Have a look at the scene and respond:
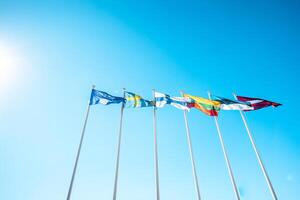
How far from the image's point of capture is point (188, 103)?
1848 centimetres

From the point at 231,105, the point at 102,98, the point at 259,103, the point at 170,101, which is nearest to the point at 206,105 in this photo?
the point at 231,105

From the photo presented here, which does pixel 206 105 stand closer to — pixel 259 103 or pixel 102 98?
pixel 259 103

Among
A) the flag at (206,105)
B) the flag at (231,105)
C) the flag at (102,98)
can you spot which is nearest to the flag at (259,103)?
the flag at (231,105)

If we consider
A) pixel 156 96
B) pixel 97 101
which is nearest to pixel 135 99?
pixel 156 96

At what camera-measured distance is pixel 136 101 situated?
59.3ft

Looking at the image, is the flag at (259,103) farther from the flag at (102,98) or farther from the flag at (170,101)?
the flag at (102,98)

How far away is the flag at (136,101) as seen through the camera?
58.7 feet

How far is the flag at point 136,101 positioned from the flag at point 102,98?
26.4 inches

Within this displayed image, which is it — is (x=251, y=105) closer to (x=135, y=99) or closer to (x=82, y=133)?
(x=135, y=99)

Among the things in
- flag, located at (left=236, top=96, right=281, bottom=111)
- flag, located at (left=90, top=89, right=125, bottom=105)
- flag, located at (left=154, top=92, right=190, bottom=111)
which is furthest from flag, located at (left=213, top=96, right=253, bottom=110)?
flag, located at (left=90, top=89, right=125, bottom=105)

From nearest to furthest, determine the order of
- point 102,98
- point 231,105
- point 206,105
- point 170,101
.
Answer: point 102,98 < point 231,105 < point 206,105 < point 170,101

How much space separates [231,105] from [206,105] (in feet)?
7.32

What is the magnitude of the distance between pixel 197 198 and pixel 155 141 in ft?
17.2

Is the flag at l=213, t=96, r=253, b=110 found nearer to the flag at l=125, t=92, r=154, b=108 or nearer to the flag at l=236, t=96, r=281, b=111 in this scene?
the flag at l=236, t=96, r=281, b=111
